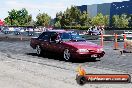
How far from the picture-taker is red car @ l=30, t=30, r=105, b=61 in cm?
1442

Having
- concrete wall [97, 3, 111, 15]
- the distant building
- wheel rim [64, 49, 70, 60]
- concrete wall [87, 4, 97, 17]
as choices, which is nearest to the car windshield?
wheel rim [64, 49, 70, 60]

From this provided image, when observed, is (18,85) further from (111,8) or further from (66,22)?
(111,8)

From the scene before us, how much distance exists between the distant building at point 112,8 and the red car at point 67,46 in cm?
13649

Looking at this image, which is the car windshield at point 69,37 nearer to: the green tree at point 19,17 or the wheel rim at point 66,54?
the wheel rim at point 66,54

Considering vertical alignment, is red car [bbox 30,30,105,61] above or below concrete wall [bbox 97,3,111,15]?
below

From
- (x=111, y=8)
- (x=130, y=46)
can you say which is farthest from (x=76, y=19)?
(x=130, y=46)

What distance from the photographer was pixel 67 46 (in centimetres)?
1495

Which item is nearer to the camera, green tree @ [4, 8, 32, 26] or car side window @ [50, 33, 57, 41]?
car side window @ [50, 33, 57, 41]

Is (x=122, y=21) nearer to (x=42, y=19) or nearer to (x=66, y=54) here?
(x=42, y=19)

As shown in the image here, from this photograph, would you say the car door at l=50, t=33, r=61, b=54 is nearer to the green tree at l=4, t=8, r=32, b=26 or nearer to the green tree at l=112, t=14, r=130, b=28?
the green tree at l=112, t=14, r=130, b=28

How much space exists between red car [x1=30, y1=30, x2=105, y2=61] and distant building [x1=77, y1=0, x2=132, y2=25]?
136 meters

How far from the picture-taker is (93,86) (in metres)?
8.09

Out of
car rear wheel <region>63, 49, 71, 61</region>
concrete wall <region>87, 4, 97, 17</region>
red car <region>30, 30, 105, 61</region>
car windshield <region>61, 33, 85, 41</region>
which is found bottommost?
car rear wheel <region>63, 49, 71, 61</region>

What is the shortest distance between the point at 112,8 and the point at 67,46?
150 metres
